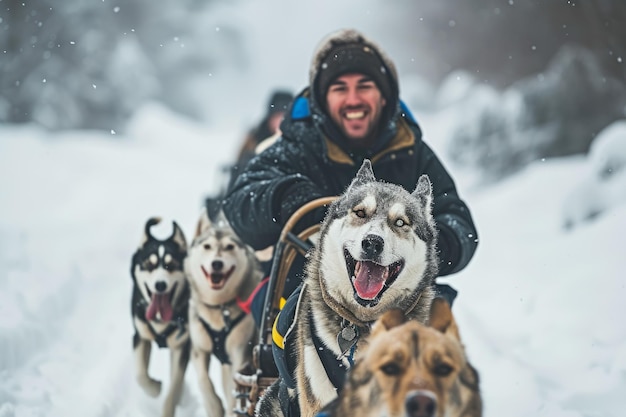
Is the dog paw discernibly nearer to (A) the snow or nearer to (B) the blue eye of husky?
(A) the snow

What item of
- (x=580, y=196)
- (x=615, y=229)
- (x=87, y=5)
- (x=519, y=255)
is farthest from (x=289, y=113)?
(x=87, y=5)

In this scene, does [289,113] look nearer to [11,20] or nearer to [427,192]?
[427,192]

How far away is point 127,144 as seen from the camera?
55.5ft

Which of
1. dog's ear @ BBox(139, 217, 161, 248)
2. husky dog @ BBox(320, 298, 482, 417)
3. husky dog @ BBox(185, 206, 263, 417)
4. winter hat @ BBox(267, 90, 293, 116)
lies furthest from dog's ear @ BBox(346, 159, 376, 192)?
winter hat @ BBox(267, 90, 293, 116)

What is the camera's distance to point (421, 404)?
1168 mm

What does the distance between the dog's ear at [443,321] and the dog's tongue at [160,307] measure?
9.32ft

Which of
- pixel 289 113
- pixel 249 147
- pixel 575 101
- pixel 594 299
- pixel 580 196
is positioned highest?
pixel 575 101

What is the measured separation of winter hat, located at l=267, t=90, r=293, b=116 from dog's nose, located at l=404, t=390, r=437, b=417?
4.25 m

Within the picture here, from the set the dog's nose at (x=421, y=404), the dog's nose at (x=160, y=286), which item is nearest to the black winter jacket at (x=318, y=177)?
the dog's nose at (x=421, y=404)

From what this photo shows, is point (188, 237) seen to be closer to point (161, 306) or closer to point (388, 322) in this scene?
point (161, 306)

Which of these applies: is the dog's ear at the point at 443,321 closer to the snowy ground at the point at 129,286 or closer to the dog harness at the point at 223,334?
the snowy ground at the point at 129,286

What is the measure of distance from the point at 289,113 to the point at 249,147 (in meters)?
2.41

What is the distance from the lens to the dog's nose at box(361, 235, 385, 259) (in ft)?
5.01

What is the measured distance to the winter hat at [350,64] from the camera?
2.56m
